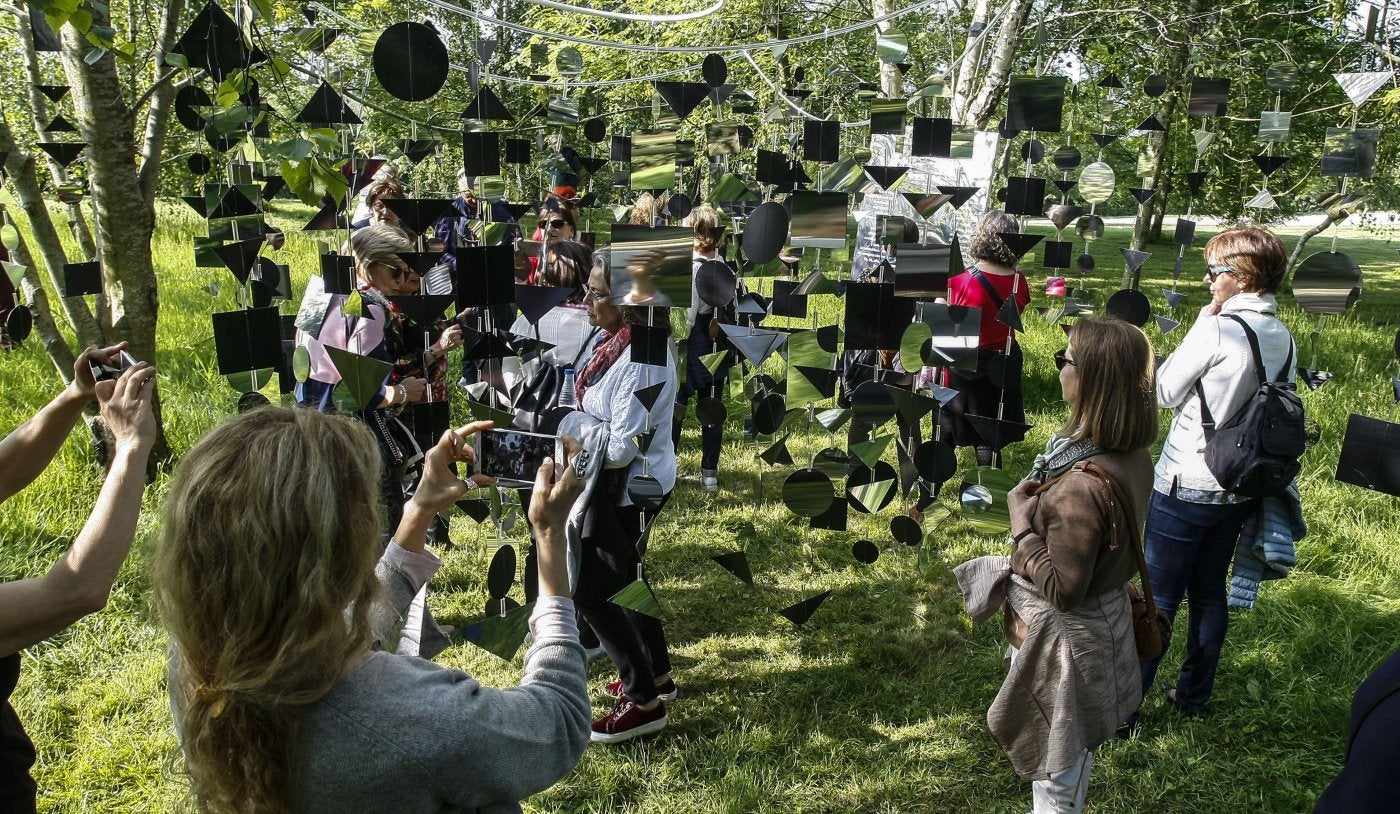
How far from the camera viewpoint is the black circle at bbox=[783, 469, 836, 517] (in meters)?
1.71

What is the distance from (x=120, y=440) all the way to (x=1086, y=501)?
168 centimetres

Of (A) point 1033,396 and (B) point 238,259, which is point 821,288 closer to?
(B) point 238,259

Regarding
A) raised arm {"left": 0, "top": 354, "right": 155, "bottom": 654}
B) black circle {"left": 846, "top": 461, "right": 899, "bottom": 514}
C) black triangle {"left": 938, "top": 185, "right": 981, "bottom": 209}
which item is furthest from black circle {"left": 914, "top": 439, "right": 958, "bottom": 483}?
raised arm {"left": 0, "top": 354, "right": 155, "bottom": 654}

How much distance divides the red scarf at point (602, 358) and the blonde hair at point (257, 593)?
1313 millimetres

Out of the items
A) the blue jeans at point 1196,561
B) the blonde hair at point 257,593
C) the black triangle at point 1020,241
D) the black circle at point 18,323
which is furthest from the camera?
the blue jeans at point 1196,561

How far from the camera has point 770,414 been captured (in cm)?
176

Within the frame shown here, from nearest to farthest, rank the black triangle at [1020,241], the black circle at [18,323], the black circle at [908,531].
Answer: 1. the black triangle at [1020,241]
2. the black circle at [908,531]
3. the black circle at [18,323]

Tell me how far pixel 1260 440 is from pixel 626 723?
1.79 meters

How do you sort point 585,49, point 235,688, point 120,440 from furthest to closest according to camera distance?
1. point 585,49
2. point 120,440
3. point 235,688

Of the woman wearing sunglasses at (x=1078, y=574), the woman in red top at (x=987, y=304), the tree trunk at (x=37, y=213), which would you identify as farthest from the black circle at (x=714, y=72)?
the tree trunk at (x=37, y=213)

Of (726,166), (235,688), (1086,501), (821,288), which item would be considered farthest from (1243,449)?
(235,688)

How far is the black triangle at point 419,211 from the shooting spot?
1460mm

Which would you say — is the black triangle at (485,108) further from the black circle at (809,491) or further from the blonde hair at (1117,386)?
the blonde hair at (1117,386)

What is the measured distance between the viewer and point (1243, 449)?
2.27m
